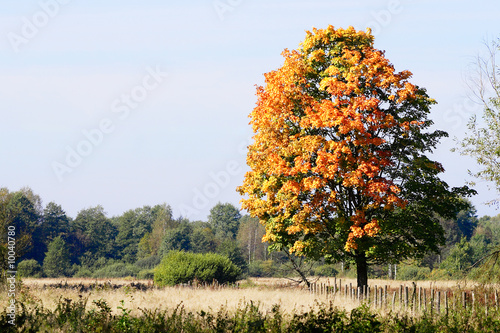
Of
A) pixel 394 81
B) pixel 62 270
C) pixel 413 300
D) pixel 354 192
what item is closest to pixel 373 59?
pixel 394 81

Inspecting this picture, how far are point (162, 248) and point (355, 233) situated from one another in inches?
1793

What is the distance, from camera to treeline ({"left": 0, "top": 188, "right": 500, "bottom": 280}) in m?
53.0

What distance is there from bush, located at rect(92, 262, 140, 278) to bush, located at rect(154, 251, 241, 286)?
92.1 feet

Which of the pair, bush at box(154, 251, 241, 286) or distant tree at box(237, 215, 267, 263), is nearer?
bush at box(154, 251, 241, 286)

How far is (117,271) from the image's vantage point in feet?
194

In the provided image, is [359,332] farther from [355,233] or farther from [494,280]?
[494,280]

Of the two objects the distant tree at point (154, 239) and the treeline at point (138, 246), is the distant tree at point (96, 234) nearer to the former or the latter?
the treeline at point (138, 246)

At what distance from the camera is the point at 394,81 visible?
813 inches

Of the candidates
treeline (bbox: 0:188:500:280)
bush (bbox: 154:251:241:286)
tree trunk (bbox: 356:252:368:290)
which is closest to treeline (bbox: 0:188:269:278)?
treeline (bbox: 0:188:500:280)

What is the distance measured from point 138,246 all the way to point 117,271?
1841 centimetres

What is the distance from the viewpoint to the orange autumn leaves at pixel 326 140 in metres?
19.6

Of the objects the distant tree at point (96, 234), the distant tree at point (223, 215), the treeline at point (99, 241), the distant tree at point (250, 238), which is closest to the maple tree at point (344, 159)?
the treeline at point (99, 241)

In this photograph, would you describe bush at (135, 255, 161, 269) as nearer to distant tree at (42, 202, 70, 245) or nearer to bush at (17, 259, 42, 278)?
bush at (17, 259, 42, 278)

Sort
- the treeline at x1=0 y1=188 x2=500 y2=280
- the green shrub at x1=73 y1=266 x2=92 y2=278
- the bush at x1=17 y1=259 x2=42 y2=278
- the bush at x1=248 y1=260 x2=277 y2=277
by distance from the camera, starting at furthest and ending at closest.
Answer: the green shrub at x1=73 y1=266 x2=92 y2=278, the bush at x1=248 y1=260 x2=277 y2=277, the bush at x1=17 y1=259 x2=42 y2=278, the treeline at x1=0 y1=188 x2=500 y2=280
